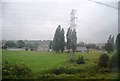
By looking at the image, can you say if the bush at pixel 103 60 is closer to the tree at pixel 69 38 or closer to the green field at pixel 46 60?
the green field at pixel 46 60

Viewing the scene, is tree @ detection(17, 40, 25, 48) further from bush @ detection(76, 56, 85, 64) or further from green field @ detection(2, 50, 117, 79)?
bush @ detection(76, 56, 85, 64)

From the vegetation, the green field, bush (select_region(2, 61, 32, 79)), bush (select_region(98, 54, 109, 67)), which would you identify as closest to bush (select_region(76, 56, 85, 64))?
the green field

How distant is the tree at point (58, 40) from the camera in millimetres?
5250

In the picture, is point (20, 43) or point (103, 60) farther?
point (20, 43)

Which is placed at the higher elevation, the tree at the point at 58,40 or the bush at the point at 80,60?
the tree at the point at 58,40

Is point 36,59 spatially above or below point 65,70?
above

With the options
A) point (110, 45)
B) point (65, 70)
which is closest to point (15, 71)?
point (65, 70)

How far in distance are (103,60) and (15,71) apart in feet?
5.54

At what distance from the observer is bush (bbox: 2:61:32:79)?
5.25 m

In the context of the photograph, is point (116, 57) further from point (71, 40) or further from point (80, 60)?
point (71, 40)

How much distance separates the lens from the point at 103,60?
5.22 metres

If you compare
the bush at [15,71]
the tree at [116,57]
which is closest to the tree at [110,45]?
the tree at [116,57]

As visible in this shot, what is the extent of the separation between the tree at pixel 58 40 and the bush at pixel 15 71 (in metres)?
0.69

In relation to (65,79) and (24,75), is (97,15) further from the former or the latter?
(24,75)
